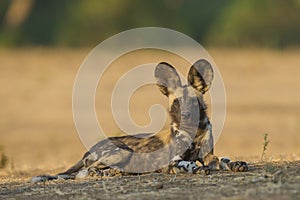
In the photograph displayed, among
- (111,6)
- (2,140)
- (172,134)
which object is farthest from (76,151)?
(111,6)

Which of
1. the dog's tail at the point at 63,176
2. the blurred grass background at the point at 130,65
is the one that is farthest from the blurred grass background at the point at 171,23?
the dog's tail at the point at 63,176

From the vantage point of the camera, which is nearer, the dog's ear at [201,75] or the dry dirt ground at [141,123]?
the dry dirt ground at [141,123]

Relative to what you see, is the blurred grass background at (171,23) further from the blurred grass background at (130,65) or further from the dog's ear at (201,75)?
the dog's ear at (201,75)

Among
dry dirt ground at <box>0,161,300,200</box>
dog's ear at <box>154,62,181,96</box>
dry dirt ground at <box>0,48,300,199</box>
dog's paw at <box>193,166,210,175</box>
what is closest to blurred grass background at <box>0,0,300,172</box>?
dry dirt ground at <box>0,48,300,199</box>

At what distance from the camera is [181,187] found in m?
5.81

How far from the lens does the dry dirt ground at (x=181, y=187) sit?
5445 millimetres

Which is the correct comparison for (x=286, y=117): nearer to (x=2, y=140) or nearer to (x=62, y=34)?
(x=2, y=140)

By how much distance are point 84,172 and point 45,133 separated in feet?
25.7

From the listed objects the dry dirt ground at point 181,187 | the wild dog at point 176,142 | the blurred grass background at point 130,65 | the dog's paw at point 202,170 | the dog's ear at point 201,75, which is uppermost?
the blurred grass background at point 130,65

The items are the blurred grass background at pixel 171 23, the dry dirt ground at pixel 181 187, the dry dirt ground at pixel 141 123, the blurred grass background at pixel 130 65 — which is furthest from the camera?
the blurred grass background at pixel 171 23

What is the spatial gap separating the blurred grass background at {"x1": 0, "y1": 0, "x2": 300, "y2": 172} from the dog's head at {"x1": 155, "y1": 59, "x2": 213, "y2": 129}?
4.53 feet

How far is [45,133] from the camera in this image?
573 inches

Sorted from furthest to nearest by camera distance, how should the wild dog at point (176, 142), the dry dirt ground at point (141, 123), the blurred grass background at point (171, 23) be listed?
1. the blurred grass background at point (171, 23)
2. the wild dog at point (176, 142)
3. the dry dirt ground at point (141, 123)

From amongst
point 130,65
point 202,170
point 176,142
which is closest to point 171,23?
point 130,65
